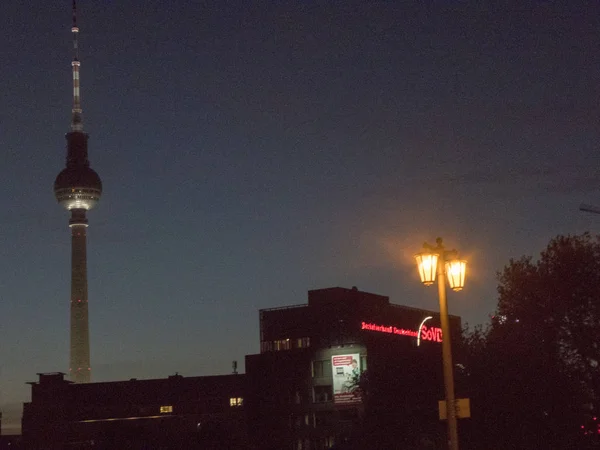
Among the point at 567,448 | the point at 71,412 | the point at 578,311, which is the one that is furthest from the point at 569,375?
the point at 71,412

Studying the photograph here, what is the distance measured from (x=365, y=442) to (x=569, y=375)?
40.0ft

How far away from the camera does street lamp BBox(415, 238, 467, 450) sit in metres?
23.8

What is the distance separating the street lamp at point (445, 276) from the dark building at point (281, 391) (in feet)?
105

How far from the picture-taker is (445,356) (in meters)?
24.2

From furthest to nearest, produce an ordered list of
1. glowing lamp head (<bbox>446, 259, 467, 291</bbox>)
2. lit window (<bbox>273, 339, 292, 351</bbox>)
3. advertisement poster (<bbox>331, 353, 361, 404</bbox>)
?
lit window (<bbox>273, 339, 292, 351</bbox>), advertisement poster (<bbox>331, 353, 361, 404</bbox>), glowing lamp head (<bbox>446, 259, 467, 291</bbox>)

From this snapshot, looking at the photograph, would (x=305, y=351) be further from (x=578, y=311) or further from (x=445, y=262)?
(x=445, y=262)

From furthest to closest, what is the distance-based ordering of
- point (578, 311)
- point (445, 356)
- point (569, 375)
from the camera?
point (578, 311) < point (569, 375) < point (445, 356)

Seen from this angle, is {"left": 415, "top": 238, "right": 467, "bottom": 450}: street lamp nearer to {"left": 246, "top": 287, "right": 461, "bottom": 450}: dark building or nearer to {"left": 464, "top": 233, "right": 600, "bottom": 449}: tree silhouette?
{"left": 464, "top": 233, "right": 600, "bottom": 449}: tree silhouette

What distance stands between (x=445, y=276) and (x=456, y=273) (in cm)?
31

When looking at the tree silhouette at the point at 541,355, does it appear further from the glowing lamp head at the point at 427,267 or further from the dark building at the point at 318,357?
the dark building at the point at 318,357

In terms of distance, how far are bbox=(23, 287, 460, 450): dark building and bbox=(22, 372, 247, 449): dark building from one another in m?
0.17

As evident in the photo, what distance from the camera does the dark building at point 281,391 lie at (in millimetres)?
67375

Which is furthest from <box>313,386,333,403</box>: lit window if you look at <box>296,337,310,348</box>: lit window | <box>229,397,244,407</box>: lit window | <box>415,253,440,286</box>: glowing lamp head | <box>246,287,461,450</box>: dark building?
<box>415,253,440,286</box>: glowing lamp head

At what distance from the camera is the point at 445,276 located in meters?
24.4
